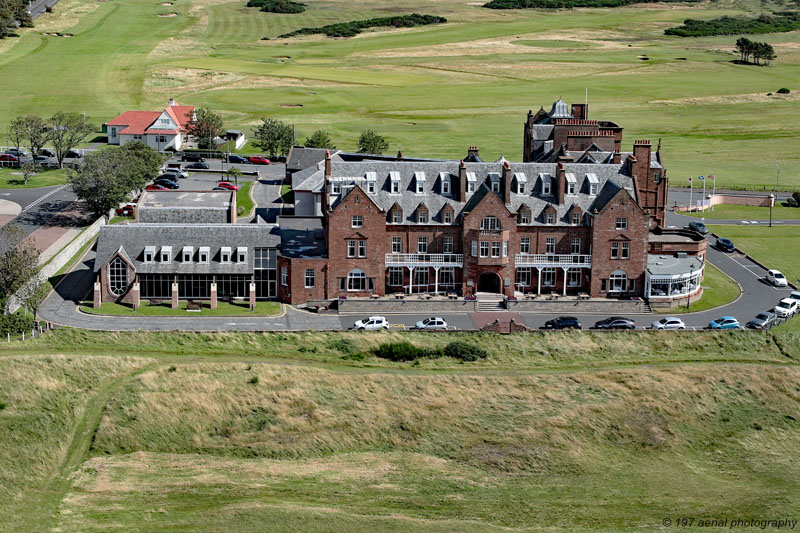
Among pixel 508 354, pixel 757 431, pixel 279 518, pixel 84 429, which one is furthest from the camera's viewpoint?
pixel 508 354

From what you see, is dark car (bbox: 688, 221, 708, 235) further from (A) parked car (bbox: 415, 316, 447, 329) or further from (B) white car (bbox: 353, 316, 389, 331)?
(B) white car (bbox: 353, 316, 389, 331)

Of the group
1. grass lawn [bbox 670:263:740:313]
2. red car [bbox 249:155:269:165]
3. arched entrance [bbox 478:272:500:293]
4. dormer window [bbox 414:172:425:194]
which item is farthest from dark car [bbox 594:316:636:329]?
red car [bbox 249:155:269:165]

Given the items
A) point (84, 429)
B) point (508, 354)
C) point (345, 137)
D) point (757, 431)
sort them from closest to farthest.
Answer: point (84, 429)
point (757, 431)
point (508, 354)
point (345, 137)

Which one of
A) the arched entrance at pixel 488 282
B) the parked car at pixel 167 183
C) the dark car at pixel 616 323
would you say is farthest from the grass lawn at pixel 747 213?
the parked car at pixel 167 183

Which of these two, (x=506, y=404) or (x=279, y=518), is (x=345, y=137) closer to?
(x=506, y=404)

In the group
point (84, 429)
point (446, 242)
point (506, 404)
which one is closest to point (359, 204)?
point (446, 242)

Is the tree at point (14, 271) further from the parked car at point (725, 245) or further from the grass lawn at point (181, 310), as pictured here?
the parked car at point (725, 245)

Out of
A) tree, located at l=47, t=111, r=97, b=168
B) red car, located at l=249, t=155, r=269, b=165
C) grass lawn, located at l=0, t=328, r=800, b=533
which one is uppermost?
tree, located at l=47, t=111, r=97, b=168
